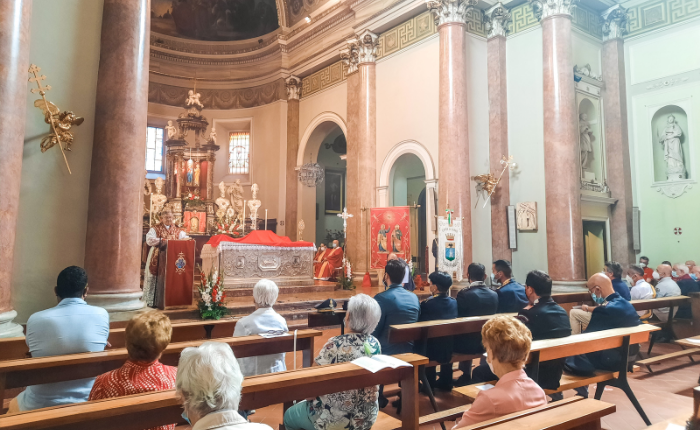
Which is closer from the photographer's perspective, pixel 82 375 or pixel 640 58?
pixel 82 375

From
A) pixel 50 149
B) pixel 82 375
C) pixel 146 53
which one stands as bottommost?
pixel 82 375

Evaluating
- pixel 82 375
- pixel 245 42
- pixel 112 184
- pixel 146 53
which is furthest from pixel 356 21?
pixel 82 375

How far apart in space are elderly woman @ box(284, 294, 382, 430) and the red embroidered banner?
5.05 m

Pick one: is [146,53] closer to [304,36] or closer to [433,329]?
[433,329]

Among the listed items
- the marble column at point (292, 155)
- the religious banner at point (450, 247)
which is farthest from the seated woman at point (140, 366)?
the marble column at point (292, 155)

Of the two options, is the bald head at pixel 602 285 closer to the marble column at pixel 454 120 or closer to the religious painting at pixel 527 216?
the marble column at pixel 454 120

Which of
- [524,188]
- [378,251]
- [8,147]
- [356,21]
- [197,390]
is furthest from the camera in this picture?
[356,21]

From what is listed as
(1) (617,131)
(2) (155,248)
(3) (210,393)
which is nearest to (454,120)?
(1) (617,131)

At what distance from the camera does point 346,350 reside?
2637 millimetres

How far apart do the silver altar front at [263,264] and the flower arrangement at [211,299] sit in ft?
7.00

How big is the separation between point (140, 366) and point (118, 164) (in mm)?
3645

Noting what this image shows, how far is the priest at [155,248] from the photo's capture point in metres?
7.27

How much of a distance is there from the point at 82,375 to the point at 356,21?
12.4 metres

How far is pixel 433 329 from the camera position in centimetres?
384
